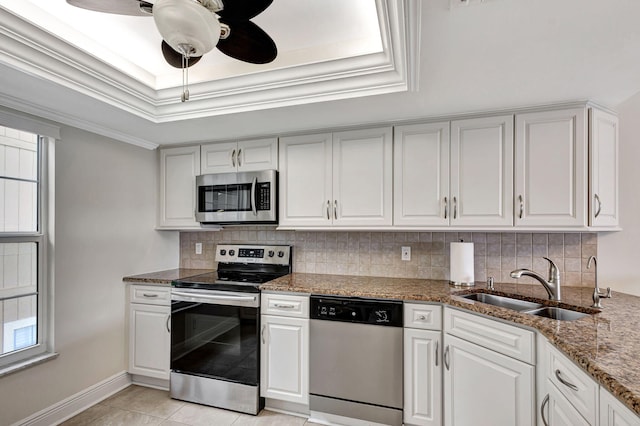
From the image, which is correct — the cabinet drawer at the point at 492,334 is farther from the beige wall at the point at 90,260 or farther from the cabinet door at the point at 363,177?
the beige wall at the point at 90,260

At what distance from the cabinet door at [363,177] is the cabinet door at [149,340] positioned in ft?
5.36

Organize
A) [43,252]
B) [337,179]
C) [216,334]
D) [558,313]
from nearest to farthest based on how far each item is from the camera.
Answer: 1. [558,313]
2. [43,252]
3. [216,334]
4. [337,179]

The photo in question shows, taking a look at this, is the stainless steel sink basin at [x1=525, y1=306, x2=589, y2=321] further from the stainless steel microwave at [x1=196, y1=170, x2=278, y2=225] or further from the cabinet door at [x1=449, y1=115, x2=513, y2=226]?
the stainless steel microwave at [x1=196, y1=170, x2=278, y2=225]

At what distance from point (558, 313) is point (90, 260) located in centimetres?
319

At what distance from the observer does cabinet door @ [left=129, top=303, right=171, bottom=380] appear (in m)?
2.60

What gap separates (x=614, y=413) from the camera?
3.13 ft

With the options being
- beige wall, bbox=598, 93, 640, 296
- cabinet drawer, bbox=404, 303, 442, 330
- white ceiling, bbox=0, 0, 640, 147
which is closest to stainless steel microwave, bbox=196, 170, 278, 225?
white ceiling, bbox=0, 0, 640, 147

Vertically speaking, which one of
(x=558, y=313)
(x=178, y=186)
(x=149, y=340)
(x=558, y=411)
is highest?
(x=178, y=186)

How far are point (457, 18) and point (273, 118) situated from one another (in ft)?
4.53

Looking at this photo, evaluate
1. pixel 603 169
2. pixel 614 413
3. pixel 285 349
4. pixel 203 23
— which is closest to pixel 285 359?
pixel 285 349

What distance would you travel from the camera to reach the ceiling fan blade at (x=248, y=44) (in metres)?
1.21

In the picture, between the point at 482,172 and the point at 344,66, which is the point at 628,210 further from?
the point at 344,66

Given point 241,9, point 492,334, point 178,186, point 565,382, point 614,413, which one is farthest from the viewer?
point 178,186

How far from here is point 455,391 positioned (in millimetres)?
1912
